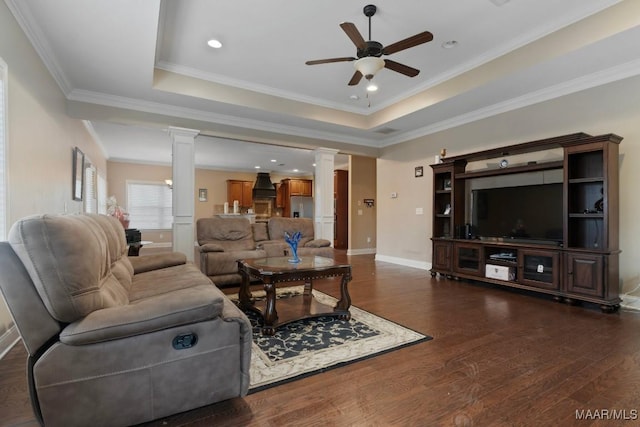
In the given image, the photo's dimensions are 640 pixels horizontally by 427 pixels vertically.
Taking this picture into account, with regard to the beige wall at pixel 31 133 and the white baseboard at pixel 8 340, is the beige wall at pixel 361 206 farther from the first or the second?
the white baseboard at pixel 8 340

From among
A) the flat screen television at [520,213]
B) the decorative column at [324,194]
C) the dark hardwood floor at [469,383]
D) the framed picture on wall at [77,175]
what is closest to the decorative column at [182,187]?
the framed picture on wall at [77,175]

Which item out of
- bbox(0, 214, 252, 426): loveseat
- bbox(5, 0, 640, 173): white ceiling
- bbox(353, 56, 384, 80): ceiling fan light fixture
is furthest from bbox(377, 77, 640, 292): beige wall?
bbox(0, 214, 252, 426): loveseat

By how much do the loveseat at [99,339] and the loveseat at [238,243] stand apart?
9.04 feet

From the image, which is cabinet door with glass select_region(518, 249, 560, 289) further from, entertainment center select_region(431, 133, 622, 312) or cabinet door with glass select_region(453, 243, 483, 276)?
cabinet door with glass select_region(453, 243, 483, 276)

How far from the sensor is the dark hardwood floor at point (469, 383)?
1.58 m

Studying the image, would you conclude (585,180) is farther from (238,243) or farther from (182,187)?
(182,187)

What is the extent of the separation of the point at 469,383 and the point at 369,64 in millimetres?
2688

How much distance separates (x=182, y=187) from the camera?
16.1 ft

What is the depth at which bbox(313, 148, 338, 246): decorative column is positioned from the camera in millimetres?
6191

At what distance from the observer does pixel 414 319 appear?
3.02 meters

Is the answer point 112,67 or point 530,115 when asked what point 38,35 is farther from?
point 530,115

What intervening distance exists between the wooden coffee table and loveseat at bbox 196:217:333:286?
1.12 m

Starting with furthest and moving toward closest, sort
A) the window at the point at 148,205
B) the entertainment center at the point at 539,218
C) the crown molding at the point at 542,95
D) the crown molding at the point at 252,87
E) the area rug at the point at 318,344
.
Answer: the window at the point at 148,205 < the crown molding at the point at 252,87 < the crown molding at the point at 542,95 < the entertainment center at the point at 539,218 < the area rug at the point at 318,344

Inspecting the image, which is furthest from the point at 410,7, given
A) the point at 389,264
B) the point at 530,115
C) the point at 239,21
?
the point at 389,264
